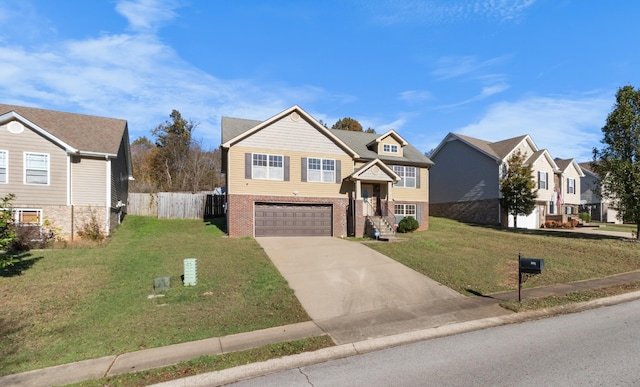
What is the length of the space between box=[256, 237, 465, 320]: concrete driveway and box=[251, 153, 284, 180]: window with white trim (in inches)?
211

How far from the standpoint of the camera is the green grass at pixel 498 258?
1149cm

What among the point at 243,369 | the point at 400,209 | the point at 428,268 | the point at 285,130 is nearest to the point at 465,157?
the point at 400,209

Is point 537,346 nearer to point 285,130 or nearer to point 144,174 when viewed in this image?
point 285,130

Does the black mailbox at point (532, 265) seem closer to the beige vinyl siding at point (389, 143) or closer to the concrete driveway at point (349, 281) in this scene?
the concrete driveway at point (349, 281)

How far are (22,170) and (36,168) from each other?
1.79ft

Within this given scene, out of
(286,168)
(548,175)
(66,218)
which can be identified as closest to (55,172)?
(66,218)

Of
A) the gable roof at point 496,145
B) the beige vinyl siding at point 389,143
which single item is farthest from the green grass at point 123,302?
the gable roof at point 496,145

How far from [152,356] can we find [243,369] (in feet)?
6.12

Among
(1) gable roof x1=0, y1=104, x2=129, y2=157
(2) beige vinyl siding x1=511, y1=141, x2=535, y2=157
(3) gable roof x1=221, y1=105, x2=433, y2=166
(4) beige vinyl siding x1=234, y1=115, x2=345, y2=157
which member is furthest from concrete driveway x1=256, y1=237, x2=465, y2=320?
(2) beige vinyl siding x1=511, y1=141, x2=535, y2=157

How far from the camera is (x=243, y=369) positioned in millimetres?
5586

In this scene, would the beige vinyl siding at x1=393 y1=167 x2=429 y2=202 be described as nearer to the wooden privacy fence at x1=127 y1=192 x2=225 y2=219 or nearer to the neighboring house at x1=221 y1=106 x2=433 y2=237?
the neighboring house at x1=221 y1=106 x2=433 y2=237

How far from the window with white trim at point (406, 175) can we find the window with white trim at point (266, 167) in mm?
8523

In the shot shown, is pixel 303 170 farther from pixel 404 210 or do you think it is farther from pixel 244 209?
pixel 404 210

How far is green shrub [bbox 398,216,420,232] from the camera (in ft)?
75.9
